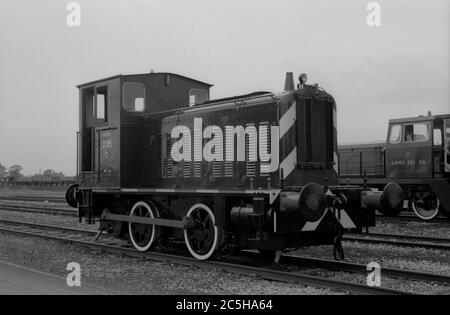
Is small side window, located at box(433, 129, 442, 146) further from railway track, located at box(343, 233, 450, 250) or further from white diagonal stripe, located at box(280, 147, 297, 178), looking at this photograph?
white diagonal stripe, located at box(280, 147, 297, 178)

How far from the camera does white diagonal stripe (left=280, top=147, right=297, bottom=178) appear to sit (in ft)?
27.6

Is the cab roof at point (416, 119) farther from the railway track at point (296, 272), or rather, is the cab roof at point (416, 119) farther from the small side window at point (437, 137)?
the railway track at point (296, 272)

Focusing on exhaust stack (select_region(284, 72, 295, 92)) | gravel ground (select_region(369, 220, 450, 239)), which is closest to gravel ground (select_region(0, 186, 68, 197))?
gravel ground (select_region(369, 220, 450, 239))

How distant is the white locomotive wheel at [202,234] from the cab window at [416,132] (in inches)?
385

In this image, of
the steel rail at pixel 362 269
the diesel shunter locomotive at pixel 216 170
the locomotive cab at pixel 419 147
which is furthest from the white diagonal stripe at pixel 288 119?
the locomotive cab at pixel 419 147

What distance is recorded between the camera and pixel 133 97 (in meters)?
10.8

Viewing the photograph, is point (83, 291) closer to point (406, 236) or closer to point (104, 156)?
point (104, 156)

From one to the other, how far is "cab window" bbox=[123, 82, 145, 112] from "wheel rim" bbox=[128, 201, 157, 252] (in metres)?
1.97

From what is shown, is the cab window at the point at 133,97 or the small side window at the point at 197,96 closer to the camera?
the cab window at the point at 133,97

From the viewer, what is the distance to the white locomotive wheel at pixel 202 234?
8867mm

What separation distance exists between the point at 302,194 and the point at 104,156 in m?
5.21

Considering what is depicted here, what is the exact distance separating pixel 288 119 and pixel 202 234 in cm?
253

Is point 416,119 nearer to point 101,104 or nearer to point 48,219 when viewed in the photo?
point 101,104
